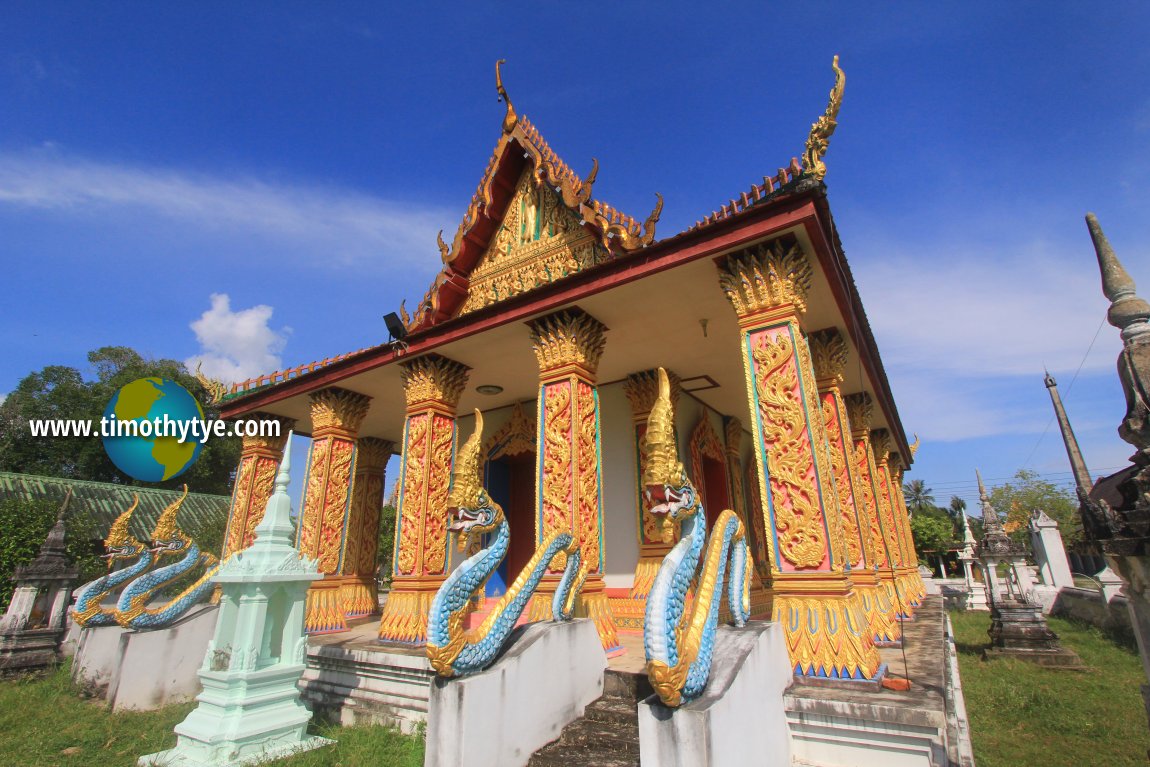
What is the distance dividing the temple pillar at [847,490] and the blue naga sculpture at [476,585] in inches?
102

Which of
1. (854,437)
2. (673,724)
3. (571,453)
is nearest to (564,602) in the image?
(571,453)

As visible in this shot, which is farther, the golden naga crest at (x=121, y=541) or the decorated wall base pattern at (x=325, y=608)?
the golden naga crest at (x=121, y=541)

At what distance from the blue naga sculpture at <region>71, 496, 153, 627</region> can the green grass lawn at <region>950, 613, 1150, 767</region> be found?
9545 mm

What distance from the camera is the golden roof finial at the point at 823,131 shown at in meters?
4.69

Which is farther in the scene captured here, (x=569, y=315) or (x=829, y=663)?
(x=569, y=315)

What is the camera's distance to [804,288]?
16.2 feet

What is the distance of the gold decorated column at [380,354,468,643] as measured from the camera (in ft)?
20.6

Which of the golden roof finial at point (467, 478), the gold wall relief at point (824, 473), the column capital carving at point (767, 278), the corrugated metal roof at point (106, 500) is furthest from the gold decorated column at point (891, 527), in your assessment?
the corrugated metal roof at point (106, 500)

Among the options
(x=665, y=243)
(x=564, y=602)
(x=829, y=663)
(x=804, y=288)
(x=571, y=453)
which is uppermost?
(x=665, y=243)

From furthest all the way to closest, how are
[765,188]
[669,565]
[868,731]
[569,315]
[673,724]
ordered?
[569,315], [765,188], [868,731], [669,565], [673,724]

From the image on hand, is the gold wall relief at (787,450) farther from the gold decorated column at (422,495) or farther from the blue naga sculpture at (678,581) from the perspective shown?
the gold decorated column at (422,495)

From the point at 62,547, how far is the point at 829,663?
1131cm

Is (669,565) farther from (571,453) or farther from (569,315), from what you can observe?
(569,315)

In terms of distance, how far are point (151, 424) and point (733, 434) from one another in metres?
11.0
